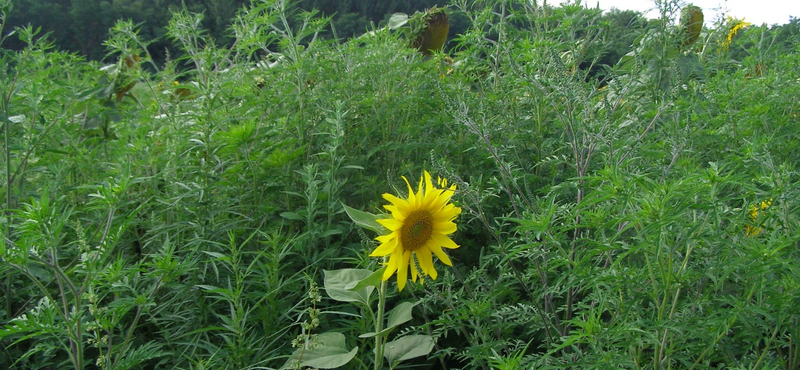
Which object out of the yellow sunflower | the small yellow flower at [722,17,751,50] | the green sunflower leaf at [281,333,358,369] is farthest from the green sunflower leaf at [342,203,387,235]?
the small yellow flower at [722,17,751,50]

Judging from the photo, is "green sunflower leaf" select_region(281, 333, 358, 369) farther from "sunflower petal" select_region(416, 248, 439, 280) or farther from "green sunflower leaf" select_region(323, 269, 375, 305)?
"sunflower petal" select_region(416, 248, 439, 280)

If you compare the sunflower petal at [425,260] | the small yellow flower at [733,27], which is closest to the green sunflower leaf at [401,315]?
the sunflower petal at [425,260]

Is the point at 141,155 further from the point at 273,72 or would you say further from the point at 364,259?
the point at 364,259

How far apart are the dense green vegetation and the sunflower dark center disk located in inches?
3.0

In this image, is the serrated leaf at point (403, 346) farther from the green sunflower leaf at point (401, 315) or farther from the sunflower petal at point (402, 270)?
the sunflower petal at point (402, 270)

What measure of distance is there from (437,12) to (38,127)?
190cm

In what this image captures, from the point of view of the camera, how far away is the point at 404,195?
1338 mm

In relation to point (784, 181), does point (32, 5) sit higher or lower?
lower

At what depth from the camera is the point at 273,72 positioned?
86.4 inches

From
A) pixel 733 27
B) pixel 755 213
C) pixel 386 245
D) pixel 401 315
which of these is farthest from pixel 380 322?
pixel 733 27

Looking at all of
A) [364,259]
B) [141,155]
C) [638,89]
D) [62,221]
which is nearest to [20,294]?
[141,155]

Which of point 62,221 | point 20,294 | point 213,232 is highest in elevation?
point 62,221

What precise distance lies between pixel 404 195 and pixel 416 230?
0.58 ft

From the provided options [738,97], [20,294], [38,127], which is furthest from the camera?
[738,97]
